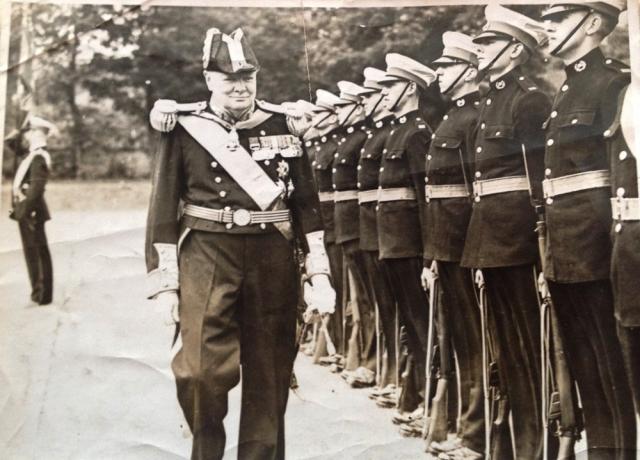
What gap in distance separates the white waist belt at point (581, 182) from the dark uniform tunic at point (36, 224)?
1.03 meters

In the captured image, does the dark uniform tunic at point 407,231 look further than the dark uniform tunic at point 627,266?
Yes

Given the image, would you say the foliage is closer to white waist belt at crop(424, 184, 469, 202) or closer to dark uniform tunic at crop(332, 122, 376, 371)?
dark uniform tunic at crop(332, 122, 376, 371)

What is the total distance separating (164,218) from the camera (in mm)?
1474

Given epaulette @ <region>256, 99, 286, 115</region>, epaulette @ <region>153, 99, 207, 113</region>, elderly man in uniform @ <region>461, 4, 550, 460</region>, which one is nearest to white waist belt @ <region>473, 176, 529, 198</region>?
elderly man in uniform @ <region>461, 4, 550, 460</region>

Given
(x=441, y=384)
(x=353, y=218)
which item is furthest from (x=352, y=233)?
(x=441, y=384)

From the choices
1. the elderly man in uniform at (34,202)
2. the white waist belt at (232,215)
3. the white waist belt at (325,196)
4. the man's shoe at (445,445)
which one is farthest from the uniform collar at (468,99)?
the elderly man in uniform at (34,202)

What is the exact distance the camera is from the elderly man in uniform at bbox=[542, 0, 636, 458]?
4.64 ft

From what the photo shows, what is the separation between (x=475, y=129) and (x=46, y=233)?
916 mm

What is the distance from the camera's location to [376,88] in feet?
5.12

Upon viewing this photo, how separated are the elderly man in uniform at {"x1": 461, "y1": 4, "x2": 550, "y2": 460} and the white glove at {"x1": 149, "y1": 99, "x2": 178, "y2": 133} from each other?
2.08ft

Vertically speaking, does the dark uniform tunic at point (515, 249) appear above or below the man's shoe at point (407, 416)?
above

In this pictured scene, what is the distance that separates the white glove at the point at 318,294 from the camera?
4.94 ft

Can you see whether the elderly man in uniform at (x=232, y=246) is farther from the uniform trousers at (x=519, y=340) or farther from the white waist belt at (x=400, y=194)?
the uniform trousers at (x=519, y=340)

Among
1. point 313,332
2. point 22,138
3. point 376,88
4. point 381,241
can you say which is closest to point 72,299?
point 22,138
